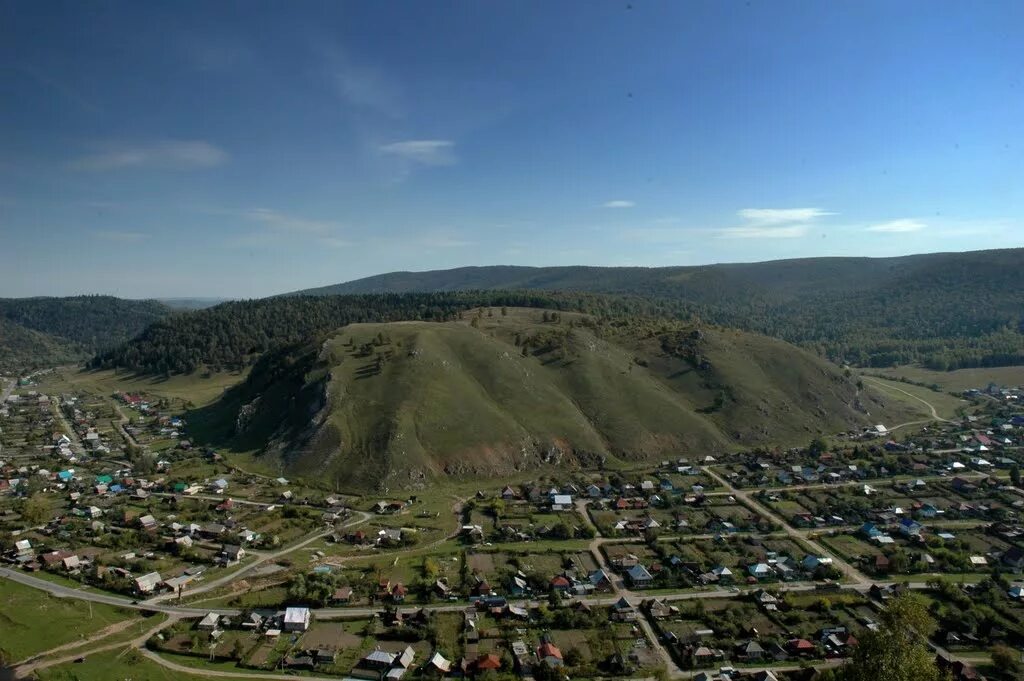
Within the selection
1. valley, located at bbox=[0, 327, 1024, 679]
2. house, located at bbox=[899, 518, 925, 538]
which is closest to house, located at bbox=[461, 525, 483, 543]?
valley, located at bbox=[0, 327, 1024, 679]

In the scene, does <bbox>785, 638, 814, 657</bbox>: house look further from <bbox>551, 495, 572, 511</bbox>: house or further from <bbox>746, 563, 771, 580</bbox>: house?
<bbox>551, 495, 572, 511</bbox>: house

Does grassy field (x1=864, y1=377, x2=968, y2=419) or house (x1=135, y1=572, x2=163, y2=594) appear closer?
house (x1=135, y1=572, x2=163, y2=594)

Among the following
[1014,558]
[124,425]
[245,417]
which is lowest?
[1014,558]

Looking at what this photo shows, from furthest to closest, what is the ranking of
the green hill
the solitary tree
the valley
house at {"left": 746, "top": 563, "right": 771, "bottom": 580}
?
the green hill → house at {"left": 746, "top": 563, "right": 771, "bottom": 580} → the valley → the solitary tree

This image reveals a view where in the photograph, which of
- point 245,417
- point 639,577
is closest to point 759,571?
point 639,577

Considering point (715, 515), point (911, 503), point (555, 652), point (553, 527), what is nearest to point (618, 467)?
point (715, 515)

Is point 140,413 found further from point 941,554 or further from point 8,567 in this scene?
point 941,554

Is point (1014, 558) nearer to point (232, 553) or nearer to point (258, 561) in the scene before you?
point (258, 561)
